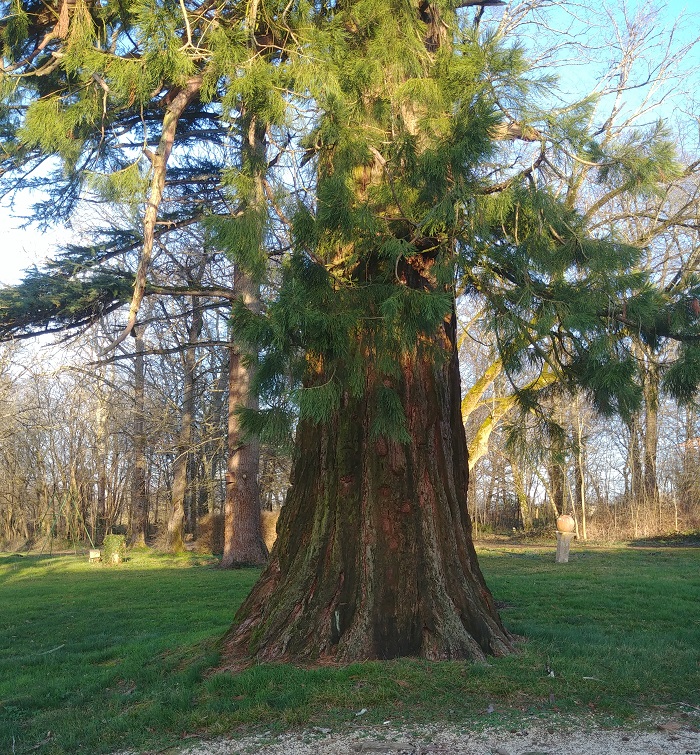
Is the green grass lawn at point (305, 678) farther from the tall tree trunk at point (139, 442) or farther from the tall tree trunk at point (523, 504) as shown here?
the tall tree trunk at point (523, 504)

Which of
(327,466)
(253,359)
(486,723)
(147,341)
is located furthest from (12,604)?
(147,341)

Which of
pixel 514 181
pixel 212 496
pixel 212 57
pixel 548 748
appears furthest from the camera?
pixel 212 496

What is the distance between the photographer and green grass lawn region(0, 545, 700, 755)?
416 centimetres

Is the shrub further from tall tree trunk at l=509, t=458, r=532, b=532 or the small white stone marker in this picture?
tall tree trunk at l=509, t=458, r=532, b=532

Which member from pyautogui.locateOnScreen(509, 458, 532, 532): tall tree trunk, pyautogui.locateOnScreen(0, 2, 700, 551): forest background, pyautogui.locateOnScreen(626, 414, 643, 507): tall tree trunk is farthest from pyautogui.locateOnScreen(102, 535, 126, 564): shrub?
pyautogui.locateOnScreen(626, 414, 643, 507): tall tree trunk

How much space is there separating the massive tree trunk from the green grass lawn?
11.7 inches

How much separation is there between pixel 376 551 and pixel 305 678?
1.04 m

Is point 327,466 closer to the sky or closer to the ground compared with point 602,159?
closer to the ground

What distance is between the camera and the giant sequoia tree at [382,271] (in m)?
4.77

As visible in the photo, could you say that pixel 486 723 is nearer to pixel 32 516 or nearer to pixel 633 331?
pixel 633 331

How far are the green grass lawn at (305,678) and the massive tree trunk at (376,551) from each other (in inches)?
11.7

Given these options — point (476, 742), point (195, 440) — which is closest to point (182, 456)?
point (195, 440)

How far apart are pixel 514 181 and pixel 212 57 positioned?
259cm

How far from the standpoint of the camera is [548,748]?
11.9ft
